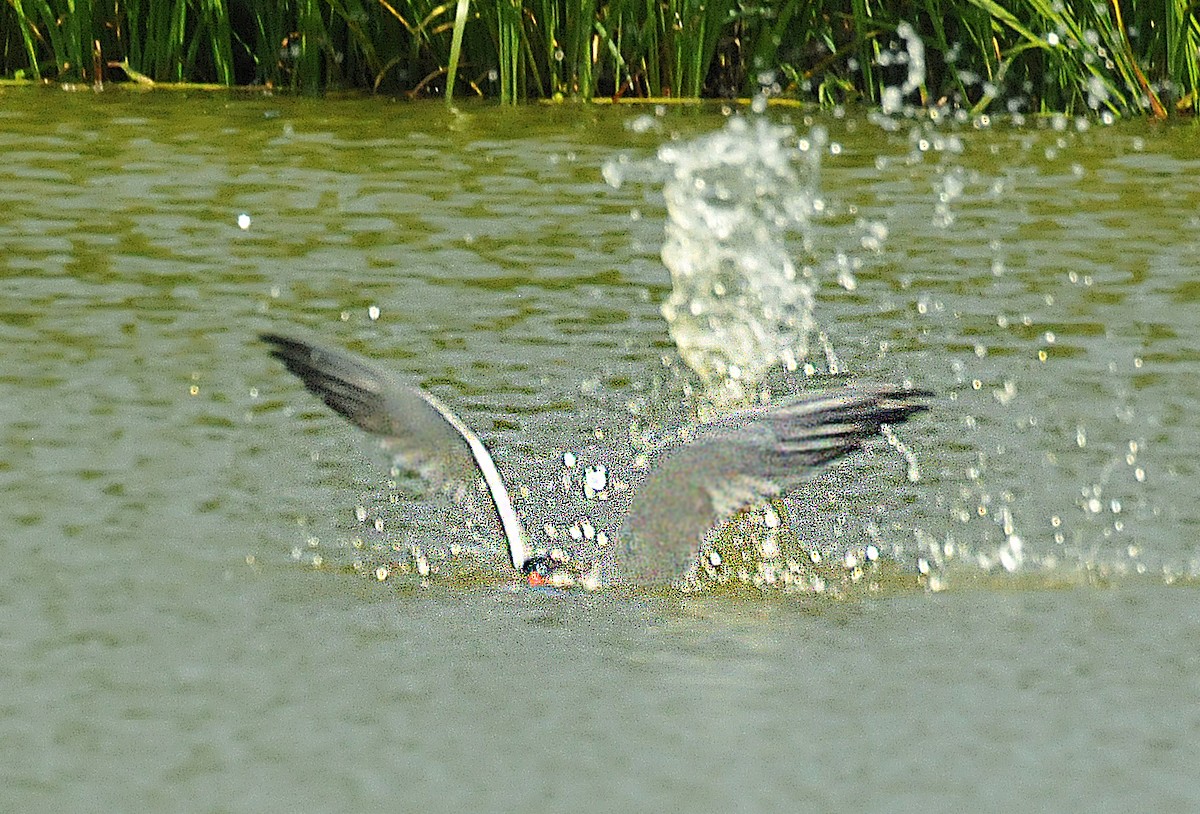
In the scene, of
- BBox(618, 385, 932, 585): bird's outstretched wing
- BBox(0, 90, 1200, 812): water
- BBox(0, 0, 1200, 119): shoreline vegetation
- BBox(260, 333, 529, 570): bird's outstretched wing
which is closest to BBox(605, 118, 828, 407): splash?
BBox(0, 90, 1200, 812): water

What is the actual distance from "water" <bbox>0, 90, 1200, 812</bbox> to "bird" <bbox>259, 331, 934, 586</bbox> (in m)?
0.15

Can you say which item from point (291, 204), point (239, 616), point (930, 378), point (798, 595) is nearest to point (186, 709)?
point (239, 616)

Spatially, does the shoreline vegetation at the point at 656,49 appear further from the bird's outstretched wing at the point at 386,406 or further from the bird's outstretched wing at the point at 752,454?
the bird's outstretched wing at the point at 752,454

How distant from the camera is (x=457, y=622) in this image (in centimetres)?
480

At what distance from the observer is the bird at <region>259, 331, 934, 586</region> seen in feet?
14.5

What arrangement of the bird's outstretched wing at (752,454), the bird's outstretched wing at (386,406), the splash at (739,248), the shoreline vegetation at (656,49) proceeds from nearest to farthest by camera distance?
the bird's outstretched wing at (752,454), the bird's outstretched wing at (386,406), the splash at (739,248), the shoreline vegetation at (656,49)

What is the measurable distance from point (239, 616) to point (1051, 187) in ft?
18.2

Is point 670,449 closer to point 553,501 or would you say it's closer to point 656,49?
point 553,501

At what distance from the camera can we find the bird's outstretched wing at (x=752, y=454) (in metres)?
4.41

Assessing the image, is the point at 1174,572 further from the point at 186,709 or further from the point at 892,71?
the point at 892,71

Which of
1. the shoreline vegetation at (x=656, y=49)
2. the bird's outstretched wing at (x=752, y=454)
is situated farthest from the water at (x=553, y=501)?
the shoreline vegetation at (x=656, y=49)

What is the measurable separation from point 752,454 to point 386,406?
95cm

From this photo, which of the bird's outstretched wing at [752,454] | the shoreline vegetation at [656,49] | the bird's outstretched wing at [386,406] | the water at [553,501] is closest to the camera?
the water at [553,501]

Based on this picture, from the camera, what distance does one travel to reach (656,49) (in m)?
10.9
